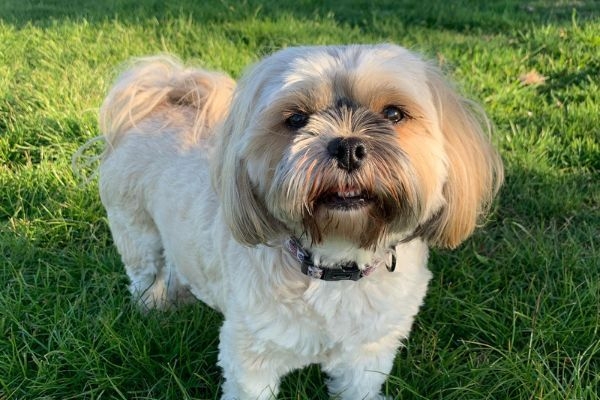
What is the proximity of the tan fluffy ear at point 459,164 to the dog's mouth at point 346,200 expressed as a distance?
39 cm

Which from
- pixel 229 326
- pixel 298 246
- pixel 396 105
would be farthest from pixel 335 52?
pixel 229 326

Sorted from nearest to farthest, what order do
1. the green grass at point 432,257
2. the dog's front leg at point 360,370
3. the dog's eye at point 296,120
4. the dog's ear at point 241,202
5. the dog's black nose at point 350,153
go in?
the dog's black nose at point 350,153 → the dog's eye at point 296,120 → the dog's ear at point 241,202 → the dog's front leg at point 360,370 → the green grass at point 432,257

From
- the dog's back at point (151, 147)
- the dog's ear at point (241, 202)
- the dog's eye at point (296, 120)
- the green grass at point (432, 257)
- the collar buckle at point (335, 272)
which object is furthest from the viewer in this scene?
the dog's back at point (151, 147)

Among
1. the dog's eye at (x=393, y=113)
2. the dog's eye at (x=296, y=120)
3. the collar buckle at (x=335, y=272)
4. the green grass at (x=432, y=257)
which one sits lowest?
the green grass at (x=432, y=257)

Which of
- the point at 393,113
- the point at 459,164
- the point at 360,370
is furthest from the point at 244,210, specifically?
the point at 360,370

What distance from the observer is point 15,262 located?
3293 millimetres

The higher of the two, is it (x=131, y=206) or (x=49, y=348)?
(x=131, y=206)

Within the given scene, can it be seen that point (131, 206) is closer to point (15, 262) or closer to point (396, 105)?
point (15, 262)

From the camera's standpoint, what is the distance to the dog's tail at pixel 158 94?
9.88 feet

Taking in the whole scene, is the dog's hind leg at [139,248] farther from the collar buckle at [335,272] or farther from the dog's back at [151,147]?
the collar buckle at [335,272]

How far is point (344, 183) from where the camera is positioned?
176cm

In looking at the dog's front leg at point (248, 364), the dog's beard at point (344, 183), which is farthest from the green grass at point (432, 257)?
the dog's beard at point (344, 183)

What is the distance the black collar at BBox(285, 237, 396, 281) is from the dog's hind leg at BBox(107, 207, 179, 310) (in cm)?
121

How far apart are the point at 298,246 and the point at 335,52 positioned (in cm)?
70
